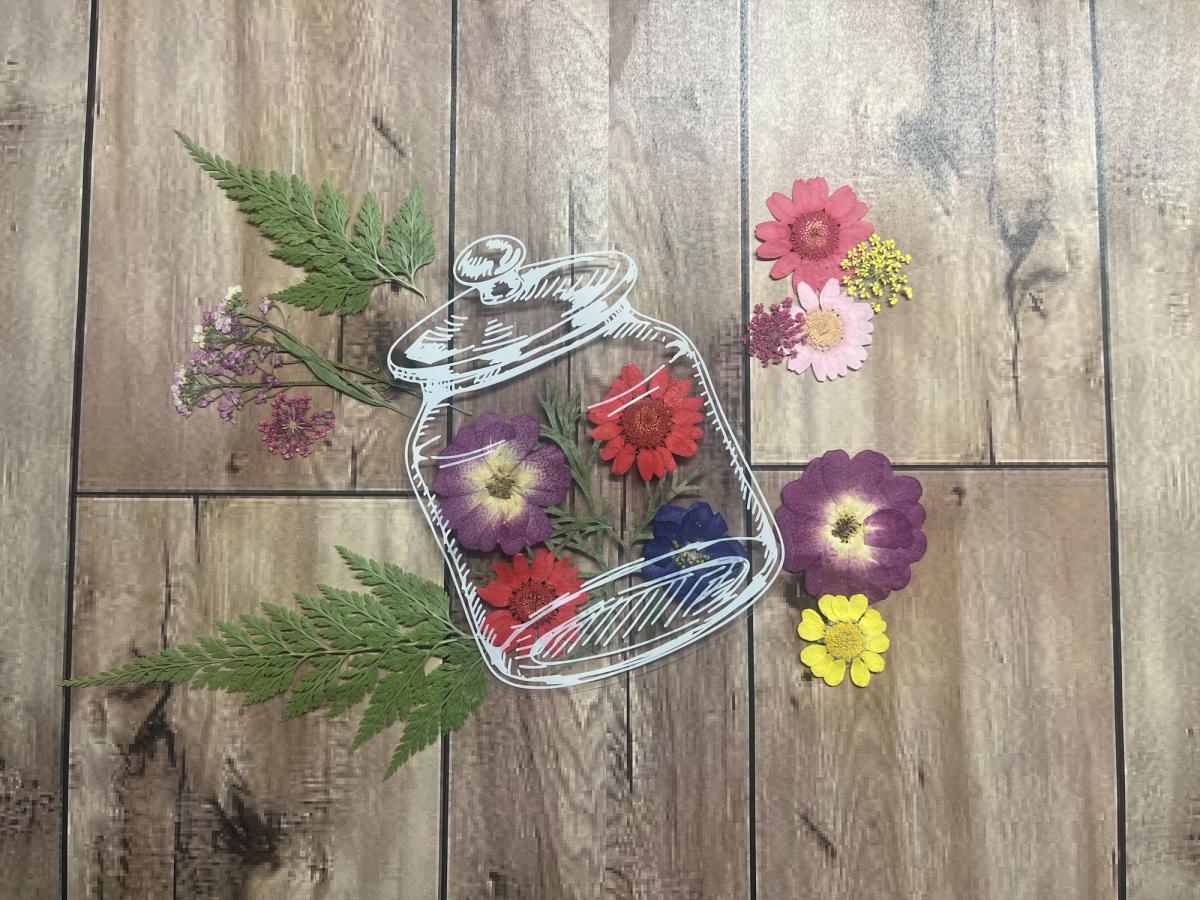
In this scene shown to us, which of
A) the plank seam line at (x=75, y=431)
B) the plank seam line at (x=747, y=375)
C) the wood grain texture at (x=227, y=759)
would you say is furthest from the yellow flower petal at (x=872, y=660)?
the plank seam line at (x=75, y=431)

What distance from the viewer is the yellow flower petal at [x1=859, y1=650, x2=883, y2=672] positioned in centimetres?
75

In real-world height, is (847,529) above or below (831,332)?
below

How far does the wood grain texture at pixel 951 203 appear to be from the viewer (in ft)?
2.53

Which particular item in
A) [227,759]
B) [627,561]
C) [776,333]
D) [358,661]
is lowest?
[227,759]

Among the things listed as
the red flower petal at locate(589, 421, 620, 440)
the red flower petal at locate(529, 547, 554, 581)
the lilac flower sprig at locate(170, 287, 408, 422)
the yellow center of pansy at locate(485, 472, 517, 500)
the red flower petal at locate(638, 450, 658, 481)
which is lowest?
the red flower petal at locate(529, 547, 554, 581)

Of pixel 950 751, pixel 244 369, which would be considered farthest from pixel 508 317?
pixel 950 751

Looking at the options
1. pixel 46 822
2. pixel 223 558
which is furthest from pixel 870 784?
pixel 46 822

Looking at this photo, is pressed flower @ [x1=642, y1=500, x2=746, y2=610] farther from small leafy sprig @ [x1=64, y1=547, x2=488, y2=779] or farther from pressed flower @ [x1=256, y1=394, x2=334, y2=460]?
pressed flower @ [x1=256, y1=394, x2=334, y2=460]

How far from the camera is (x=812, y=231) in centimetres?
77

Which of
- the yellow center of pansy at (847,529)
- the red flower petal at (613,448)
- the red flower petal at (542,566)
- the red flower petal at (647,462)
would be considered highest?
the red flower petal at (613,448)

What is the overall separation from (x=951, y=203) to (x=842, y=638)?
459 millimetres

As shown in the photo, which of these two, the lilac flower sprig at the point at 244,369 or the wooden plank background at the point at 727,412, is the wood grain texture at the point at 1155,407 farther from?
the lilac flower sprig at the point at 244,369

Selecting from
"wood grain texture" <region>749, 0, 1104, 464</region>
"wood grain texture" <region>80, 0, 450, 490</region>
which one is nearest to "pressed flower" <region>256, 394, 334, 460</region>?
"wood grain texture" <region>80, 0, 450, 490</region>

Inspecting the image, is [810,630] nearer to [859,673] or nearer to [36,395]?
[859,673]
